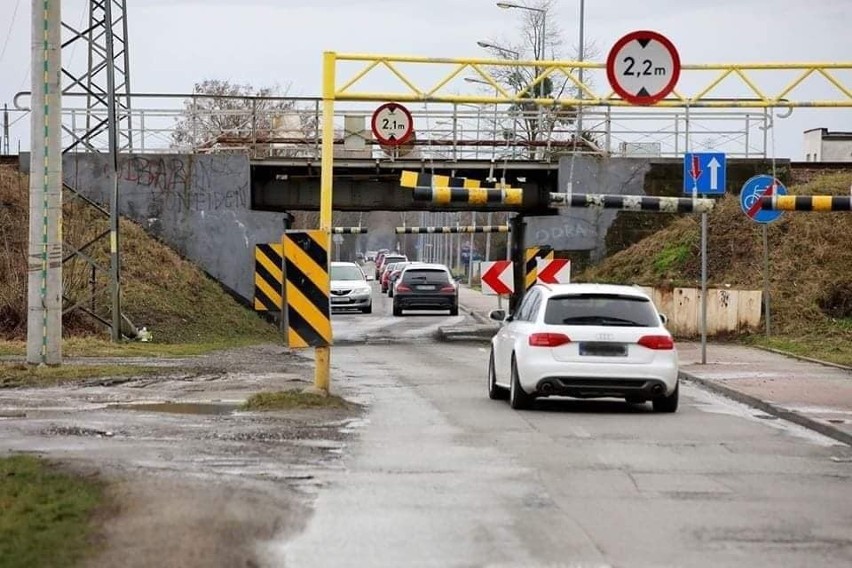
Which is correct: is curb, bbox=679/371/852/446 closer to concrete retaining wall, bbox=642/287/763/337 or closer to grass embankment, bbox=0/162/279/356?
concrete retaining wall, bbox=642/287/763/337

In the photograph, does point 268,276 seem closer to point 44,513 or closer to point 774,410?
point 774,410

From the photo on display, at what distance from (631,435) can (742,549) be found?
19.6 ft

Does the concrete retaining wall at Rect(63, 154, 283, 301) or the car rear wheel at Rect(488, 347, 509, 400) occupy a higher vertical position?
the concrete retaining wall at Rect(63, 154, 283, 301)

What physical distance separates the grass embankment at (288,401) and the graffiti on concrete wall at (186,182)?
20.6 metres

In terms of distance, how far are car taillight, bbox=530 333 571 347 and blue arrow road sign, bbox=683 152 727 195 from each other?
887 cm

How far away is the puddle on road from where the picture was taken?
15.6 m

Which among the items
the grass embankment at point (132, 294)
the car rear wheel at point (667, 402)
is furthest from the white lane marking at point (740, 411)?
the grass embankment at point (132, 294)

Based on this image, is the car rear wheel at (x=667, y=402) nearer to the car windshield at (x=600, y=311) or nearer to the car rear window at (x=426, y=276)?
the car windshield at (x=600, y=311)

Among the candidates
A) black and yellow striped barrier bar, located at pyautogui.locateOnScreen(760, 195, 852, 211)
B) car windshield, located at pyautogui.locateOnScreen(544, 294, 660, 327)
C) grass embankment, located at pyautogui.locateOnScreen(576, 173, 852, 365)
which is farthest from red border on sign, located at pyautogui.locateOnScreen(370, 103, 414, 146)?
car windshield, located at pyautogui.locateOnScreen(544, 294, 660, 327)

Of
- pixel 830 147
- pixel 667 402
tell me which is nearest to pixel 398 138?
pixel 667 402

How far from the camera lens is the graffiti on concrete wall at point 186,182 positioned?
3662cm

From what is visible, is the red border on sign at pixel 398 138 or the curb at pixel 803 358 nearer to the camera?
the curb at pixel 803 358

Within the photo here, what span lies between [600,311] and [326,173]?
341cm

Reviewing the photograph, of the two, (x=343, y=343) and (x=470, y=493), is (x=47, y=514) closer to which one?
(x=470, y=493)
